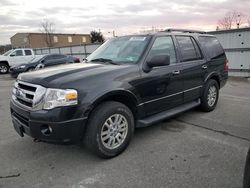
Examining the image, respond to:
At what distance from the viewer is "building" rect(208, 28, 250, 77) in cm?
1061

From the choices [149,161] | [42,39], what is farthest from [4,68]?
[42,39]

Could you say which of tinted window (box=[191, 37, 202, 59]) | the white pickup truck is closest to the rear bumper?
tinted window (box=[191, 37, 202, 59])

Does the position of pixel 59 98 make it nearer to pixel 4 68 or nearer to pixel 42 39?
pixel 4 68

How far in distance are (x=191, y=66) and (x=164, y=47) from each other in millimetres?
823

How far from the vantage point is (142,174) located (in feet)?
9.73

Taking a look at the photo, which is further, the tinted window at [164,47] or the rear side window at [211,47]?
the rear side window at [211,47]

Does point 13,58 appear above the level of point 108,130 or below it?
above

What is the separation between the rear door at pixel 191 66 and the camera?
4.56 metres

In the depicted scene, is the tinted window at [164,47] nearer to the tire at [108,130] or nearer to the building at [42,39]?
the tire at [108,130]

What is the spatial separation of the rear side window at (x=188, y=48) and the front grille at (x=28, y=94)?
2774 mm

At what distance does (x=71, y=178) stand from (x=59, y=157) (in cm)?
64

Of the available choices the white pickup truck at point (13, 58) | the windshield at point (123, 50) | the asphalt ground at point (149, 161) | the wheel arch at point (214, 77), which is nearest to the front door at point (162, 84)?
the windshield at point (123, 50)

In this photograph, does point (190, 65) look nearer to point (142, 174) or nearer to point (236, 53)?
point (142, 174)

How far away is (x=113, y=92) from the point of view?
128 inches
